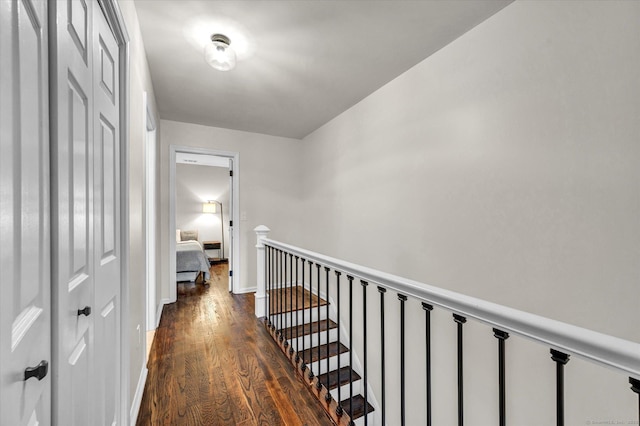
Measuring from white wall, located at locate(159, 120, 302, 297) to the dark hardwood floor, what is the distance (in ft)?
3.66

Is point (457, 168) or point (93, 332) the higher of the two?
point (457, 168)

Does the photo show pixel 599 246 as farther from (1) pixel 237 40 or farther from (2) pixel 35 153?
(1) pixel 237 40

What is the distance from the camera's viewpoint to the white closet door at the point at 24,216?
475 mm

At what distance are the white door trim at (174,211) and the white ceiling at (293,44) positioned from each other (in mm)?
707

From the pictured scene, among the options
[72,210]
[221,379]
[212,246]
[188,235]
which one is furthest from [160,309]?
[212,246]

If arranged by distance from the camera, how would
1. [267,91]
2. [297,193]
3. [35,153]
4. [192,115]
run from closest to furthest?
[35,153] → [267,91] → [192,115] → [297,193]

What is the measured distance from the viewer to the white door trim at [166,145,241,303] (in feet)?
11.5

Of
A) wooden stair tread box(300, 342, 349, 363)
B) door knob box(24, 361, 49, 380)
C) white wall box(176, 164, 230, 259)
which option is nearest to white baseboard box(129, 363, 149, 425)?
door knob box(24, 361, 49, 380)

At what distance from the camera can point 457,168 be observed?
76.9 inches

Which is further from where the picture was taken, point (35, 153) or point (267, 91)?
point (267, 91)

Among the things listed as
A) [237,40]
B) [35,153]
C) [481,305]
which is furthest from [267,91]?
[481,305]

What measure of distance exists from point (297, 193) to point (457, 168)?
2.84m

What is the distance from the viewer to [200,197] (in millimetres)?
7238

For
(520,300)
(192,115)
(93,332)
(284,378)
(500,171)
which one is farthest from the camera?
(192,115)
